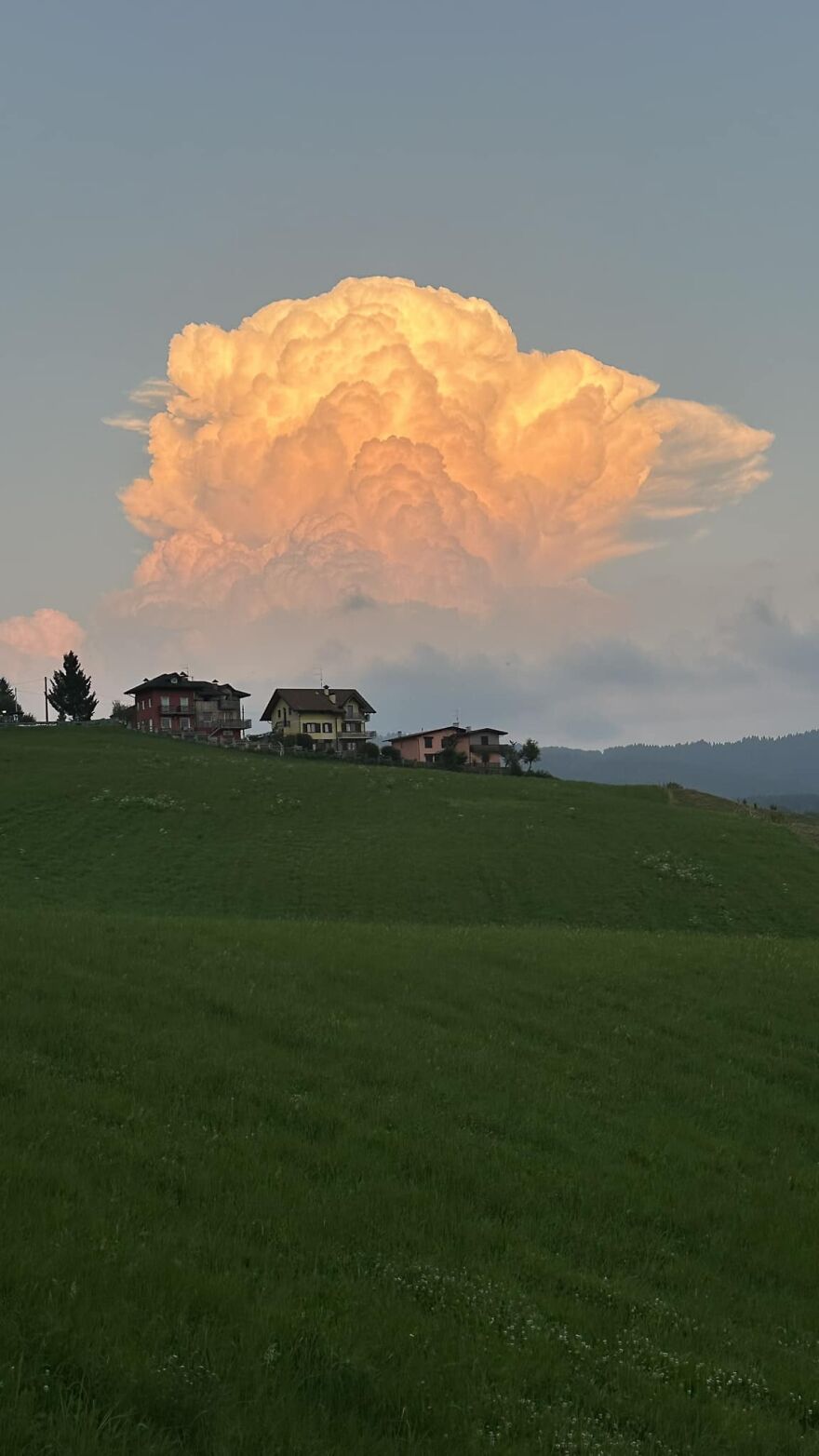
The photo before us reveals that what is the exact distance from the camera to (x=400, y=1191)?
1213 centimetres

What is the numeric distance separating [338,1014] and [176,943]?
6.16m

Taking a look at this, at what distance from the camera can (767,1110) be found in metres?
18.5

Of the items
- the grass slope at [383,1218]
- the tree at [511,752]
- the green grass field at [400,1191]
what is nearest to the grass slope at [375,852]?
the green grass field at [400,1191]

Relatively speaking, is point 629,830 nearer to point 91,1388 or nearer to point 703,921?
point 703,921

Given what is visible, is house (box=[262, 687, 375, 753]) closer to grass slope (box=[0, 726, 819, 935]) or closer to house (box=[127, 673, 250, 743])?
house (box=[127, 673, 250, 743])

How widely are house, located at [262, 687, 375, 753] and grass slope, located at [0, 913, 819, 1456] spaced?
472 feet

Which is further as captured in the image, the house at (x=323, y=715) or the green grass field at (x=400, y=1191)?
the house at (x=323, y=715)

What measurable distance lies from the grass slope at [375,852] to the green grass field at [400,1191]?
1489 centimetres

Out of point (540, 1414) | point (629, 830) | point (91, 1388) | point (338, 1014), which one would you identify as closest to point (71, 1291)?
point (91, 1388)

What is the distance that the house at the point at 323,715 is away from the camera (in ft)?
554

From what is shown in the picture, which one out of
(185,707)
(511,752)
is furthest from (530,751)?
(185,707)

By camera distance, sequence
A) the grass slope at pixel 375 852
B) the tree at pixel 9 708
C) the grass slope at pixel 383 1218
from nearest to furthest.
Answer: the grass slope at pixel 383 1218 → the grass slope at pixel 375 852 → the tree at pixel 9 708

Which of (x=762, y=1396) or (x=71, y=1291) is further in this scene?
(x=762, y=1396)

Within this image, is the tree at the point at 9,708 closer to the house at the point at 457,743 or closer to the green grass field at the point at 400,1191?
the house at the point at 457,743
